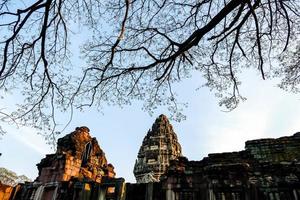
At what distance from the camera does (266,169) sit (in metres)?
15.3

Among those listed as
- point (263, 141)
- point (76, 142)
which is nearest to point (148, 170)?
point (76, 142)

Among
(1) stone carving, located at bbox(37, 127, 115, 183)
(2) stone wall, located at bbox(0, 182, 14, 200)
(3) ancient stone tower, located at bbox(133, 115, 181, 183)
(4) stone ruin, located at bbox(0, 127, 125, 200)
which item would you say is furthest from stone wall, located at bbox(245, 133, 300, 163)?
(3) ancient stone tower, located at bbox(133, 115, 181, 183)

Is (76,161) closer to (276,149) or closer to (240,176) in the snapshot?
(240,176)

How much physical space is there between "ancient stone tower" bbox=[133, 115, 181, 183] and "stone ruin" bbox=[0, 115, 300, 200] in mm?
23925

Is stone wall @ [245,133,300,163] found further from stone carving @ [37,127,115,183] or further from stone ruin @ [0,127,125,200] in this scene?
stone carving @ [37,127,115,183]

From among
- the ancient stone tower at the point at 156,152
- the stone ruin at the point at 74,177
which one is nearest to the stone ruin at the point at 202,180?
the stone ruin at the point at 74,177

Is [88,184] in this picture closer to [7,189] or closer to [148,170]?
[7,189]

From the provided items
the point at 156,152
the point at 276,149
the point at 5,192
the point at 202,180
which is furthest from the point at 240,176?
the point at 156,152

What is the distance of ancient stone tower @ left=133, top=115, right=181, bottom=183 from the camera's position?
4741cm

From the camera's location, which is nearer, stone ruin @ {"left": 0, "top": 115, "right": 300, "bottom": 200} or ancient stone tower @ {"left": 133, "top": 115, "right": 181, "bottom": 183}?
stone ruin @ {"left": 0, "top": 115, "right": 300, "bottom": 200}

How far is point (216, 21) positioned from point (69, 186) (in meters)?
17.1

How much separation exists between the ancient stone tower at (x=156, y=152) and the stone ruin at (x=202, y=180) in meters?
23.9

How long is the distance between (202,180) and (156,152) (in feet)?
112

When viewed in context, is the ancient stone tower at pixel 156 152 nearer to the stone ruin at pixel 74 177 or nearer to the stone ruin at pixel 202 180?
the stone ruin at pixel 74 177
